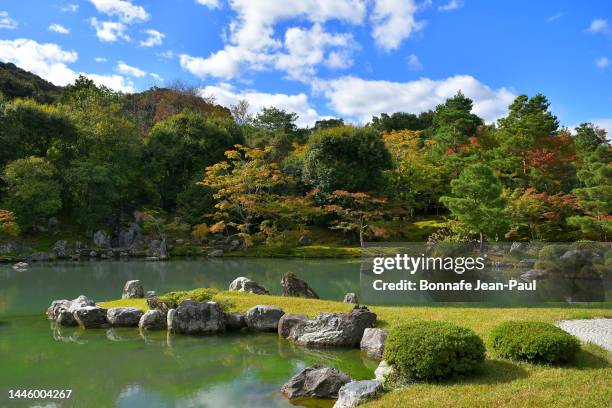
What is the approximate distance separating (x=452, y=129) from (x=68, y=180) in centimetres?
2332

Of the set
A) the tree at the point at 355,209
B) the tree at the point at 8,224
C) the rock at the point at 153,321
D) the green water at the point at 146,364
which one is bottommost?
the green water at the point at 146,364

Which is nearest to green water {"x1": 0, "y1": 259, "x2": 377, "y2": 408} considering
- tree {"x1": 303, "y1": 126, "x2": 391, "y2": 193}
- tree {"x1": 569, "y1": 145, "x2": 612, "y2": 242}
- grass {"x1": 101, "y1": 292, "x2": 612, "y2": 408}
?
grass {"x1": 101, "y1": 292, "x2": 612, "y2": 408}

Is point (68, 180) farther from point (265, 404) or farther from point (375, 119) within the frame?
point (375, 119)

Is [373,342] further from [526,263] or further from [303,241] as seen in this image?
[303,241]

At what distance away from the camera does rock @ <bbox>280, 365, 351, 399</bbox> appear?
6.27 m

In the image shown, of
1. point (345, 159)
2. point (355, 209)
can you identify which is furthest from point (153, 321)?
point (345, 159)

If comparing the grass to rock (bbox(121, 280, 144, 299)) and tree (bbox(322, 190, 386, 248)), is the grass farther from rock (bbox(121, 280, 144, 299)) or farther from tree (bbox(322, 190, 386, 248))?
tree (bbox(322, 190, 386, 248))

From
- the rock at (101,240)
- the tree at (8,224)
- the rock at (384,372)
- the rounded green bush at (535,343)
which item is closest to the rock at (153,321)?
the rock at (384,372)

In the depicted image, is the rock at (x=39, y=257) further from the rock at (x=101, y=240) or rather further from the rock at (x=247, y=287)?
the rock at (x=247, y=287)

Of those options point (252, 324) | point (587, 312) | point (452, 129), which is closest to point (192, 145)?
point (452, 129)

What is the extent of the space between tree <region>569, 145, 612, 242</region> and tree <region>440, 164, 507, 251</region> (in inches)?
141

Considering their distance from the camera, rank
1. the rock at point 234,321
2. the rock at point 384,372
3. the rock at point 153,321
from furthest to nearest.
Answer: the rock at point 153,321, the rock at point 234,321, the rock at point 384,372

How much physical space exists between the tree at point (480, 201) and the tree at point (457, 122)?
36.4ft

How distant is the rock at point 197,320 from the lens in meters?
10.0
